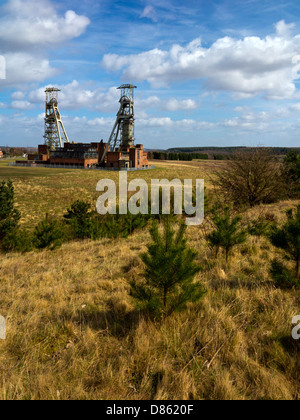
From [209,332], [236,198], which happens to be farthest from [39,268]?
[236,198]

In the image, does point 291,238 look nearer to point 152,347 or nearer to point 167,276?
point 167,276

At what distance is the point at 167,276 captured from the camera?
3.52 metres

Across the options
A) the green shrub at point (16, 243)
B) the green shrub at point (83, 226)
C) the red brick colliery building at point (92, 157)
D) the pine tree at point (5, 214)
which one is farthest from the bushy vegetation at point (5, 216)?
the red brick colliery building at point (92, 157)

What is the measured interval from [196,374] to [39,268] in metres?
6.27

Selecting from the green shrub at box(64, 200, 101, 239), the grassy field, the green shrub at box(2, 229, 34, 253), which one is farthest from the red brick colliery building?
the grassy field

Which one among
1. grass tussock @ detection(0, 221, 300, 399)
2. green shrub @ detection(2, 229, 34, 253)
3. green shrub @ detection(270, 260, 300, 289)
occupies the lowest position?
green shrub @ detection(2, 229, 34, 253)

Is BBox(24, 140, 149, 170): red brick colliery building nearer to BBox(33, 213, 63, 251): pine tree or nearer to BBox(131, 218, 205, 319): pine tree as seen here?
BBox(33, 213, 63, 251): pine tree

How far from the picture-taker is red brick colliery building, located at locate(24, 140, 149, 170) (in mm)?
65694

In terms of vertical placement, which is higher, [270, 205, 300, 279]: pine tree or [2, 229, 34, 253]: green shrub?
[270, 205, 300, 279]: pine tree

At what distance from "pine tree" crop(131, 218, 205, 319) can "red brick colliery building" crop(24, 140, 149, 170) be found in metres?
62.6

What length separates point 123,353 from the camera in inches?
123

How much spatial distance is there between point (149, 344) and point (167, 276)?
0.85m

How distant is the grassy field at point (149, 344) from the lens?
2584 millimetres
